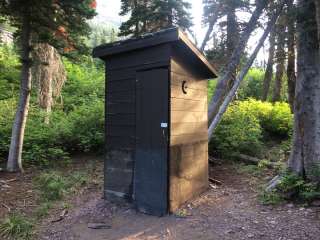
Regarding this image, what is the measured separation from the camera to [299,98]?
5633 mm

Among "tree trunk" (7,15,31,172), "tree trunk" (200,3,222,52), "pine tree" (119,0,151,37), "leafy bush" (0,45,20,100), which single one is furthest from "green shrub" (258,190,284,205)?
"leafy bush" (0,45,20,100)

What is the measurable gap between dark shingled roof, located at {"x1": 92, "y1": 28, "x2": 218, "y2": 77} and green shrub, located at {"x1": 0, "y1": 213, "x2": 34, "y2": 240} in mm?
3308

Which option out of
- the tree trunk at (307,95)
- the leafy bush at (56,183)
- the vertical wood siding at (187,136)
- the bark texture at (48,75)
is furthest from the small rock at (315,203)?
the bark texture at (48,75)

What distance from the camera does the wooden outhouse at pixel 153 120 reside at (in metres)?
5.03

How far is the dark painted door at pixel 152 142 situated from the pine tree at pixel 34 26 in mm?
3806

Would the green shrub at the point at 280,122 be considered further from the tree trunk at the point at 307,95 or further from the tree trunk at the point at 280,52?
the tree trunk at the point at 307,95

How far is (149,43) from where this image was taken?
5.12 metres

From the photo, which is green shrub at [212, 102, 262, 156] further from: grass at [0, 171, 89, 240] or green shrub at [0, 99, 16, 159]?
green shrub at [0, 99, 16, 159]

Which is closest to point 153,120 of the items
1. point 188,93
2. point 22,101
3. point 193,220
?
point 188,93

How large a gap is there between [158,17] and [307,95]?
8120 millimetres

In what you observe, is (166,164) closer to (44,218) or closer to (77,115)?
(44,218)

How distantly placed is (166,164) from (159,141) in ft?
1.35

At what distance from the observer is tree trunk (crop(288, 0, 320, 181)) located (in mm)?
5348

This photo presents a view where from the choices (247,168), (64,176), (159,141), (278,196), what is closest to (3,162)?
(64,176)
